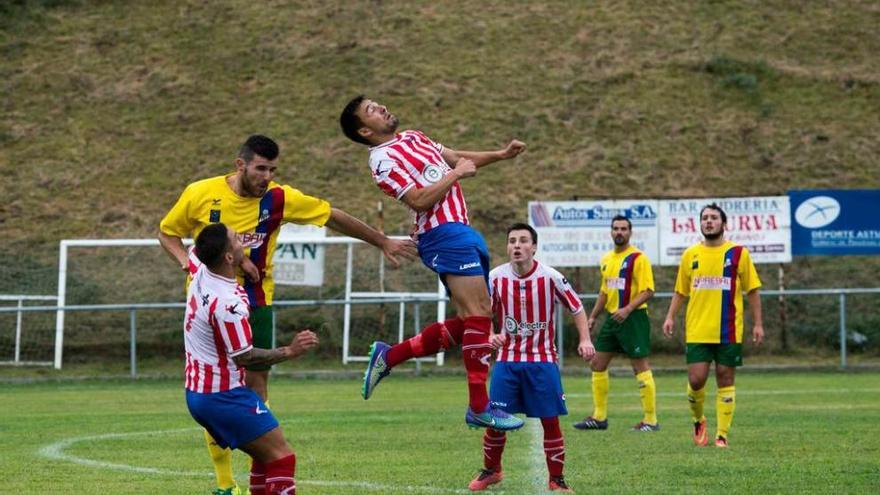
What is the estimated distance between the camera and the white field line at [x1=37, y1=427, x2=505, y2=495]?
9.51m

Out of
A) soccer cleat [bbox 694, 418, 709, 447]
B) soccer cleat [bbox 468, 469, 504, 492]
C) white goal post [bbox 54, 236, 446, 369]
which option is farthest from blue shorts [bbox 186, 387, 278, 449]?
white goal post [bbox 54, 236, 446, 369]

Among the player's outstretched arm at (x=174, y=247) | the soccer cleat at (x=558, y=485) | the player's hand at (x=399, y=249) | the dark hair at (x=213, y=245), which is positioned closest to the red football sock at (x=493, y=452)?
the soccer cleat at (x=558, y=485)

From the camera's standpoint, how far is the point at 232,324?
289 inches

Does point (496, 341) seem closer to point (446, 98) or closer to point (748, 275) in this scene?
point (748, 275)

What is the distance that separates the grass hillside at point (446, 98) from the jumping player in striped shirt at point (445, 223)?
20228 mm

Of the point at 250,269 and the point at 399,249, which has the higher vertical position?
the point at 399,249

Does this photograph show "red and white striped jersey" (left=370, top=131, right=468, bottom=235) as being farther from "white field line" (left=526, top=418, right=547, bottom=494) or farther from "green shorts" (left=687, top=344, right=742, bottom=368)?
"green shorts" (left=687, top=344, right=742, bottom=368)

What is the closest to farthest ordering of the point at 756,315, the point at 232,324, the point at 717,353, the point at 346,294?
1. the point at 232,324
2. the point at 717,353
3. the point at 756,315
4. the point at 346,294

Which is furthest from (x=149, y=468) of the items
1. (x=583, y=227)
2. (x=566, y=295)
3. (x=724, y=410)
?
(x=583, y=227)

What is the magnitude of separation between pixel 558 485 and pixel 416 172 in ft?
7.83

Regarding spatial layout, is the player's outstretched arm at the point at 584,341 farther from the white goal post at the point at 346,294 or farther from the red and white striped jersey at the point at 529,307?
the white goal post at the point at 346,294

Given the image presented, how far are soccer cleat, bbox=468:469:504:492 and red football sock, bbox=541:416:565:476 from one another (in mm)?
412

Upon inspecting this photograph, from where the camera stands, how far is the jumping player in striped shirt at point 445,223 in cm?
923

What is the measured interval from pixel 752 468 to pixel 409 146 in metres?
3.81
